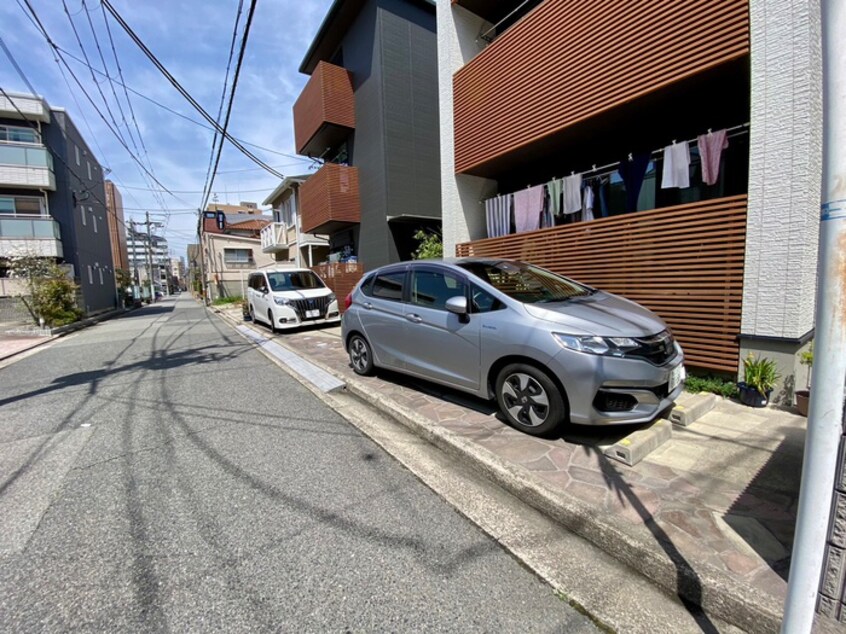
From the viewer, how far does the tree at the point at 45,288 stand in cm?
1245

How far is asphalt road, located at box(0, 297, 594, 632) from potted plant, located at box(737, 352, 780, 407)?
332 centimetres

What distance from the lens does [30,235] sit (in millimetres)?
16312

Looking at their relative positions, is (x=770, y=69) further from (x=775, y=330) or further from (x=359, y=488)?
(x=359, y=488)

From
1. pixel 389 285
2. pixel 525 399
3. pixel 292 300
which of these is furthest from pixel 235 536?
pixel 292 300

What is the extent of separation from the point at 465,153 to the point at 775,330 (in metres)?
5.62

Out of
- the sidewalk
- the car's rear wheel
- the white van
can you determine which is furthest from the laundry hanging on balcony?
the white van

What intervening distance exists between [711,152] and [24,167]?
78.9 feet

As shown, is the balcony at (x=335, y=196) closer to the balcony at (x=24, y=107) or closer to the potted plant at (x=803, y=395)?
the potted plant at (x=803, y=395)

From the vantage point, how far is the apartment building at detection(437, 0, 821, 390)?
11.9 ft

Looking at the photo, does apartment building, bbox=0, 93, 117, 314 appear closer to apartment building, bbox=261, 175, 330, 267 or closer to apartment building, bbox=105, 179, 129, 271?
apartment building, bbox=261, 175, 330, 267

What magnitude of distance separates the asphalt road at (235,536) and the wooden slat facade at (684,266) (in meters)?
3.64

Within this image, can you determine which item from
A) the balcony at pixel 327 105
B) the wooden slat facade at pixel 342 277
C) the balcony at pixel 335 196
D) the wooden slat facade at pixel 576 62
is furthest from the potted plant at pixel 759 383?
the balcony at pixel 327 105

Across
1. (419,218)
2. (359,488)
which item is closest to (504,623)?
(359,488)

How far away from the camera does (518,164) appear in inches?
290
